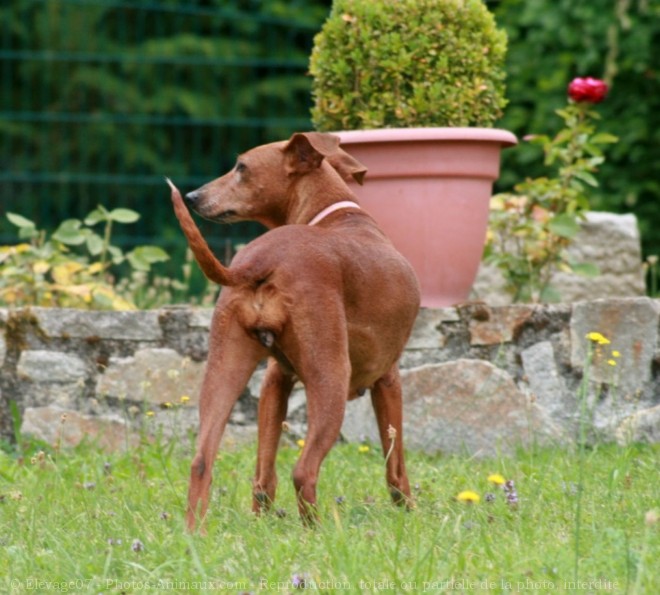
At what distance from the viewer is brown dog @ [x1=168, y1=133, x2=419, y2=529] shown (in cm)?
311

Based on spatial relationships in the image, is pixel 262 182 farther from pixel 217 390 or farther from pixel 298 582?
pixel 298 582

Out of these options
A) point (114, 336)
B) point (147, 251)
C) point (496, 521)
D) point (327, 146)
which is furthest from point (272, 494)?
point (147, 251)

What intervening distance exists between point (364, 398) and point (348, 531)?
1702 millimetres

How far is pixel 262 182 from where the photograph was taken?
146 inches

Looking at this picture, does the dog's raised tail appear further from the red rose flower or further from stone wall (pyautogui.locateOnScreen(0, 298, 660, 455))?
the red rose flower

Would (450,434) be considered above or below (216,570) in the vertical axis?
below

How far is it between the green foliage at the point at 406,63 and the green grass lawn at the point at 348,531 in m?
1.36

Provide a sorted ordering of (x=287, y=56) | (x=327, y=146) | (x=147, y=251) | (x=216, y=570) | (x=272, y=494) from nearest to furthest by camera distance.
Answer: (x=216, y=570)
(x=272, y=494)
(x=327, y=146)
(x=147, y=251)
(x=287, y=56)

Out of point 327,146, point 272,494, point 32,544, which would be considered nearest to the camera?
point 32,544

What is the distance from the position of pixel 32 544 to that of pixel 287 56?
4.68m

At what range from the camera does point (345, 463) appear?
4.20m

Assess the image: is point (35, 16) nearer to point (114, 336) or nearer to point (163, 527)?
point (114, 336)

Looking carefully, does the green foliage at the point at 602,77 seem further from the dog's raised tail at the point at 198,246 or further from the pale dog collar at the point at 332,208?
the dog's raised tail at the point at 198,246

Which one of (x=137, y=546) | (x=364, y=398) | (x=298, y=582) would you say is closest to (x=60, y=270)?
(x=364, y=398)
